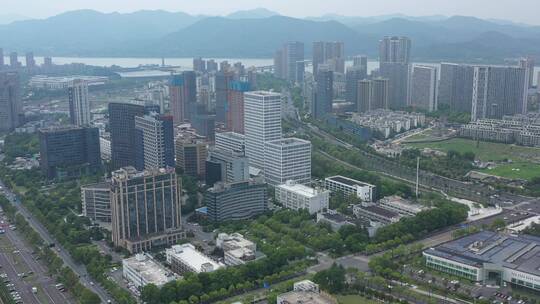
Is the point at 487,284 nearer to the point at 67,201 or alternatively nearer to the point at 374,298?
the point at 374,298

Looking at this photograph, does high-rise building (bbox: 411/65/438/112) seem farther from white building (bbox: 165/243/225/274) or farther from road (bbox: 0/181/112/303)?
white building (bbox: 165/243/225/274)

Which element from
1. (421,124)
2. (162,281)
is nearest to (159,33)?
(421,124)

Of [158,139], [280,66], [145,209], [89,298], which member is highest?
[280,66]

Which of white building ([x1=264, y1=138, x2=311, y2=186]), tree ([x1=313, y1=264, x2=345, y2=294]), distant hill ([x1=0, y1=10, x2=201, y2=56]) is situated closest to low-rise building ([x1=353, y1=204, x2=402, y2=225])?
white building ([x1=264, y1=138, x2=311, y2=186])

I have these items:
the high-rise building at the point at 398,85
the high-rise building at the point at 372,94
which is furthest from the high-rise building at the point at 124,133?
the high-rise building at the point at 398,85

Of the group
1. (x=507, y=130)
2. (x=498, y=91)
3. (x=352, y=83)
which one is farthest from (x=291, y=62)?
(x=507, y=130)

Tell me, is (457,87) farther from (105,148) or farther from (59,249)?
(59,249)
